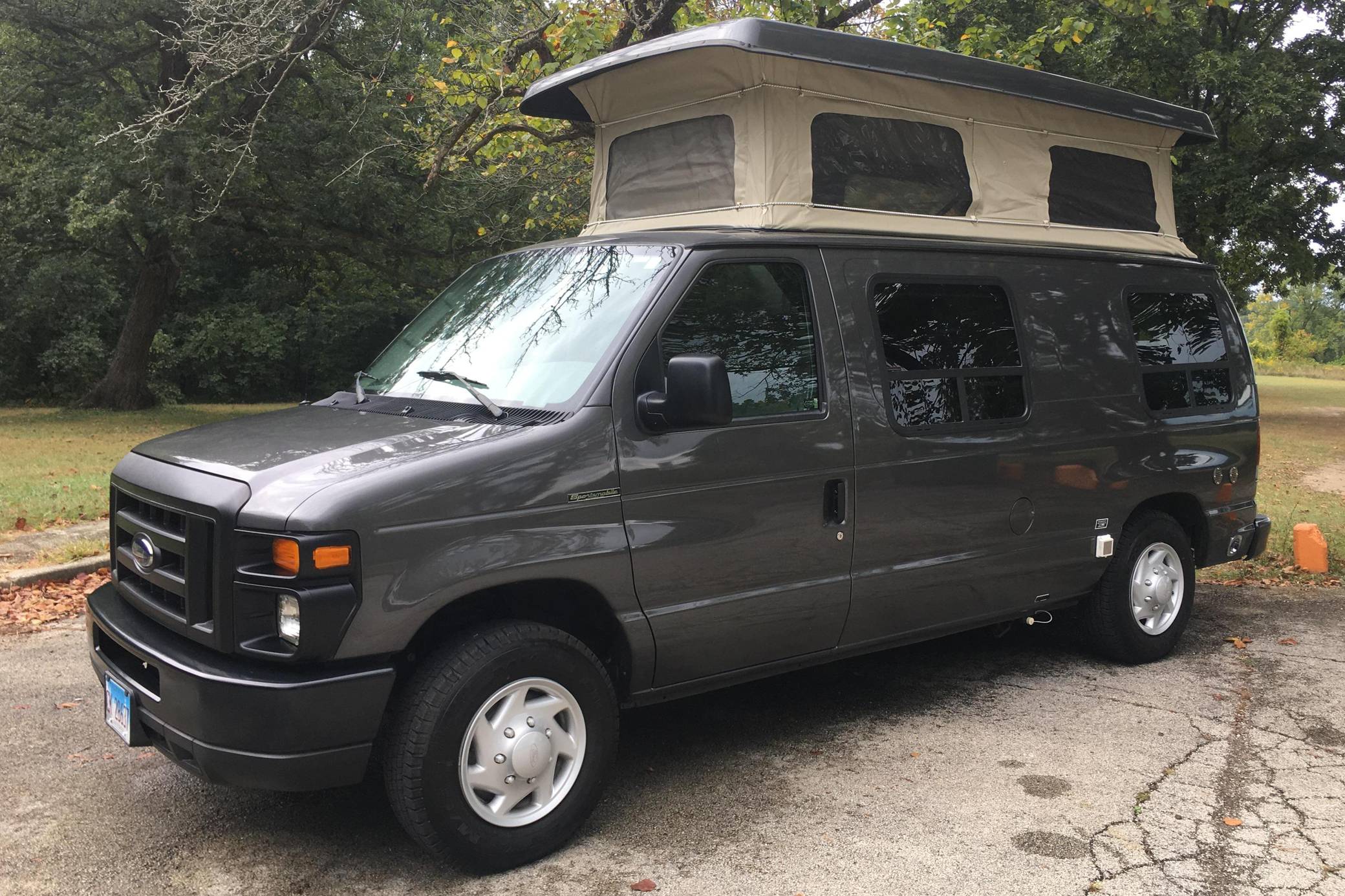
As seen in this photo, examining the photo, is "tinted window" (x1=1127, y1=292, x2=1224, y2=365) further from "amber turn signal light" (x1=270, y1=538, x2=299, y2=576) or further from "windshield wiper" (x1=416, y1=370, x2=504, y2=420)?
"amber turn signal light" (x1=270, y1=538, x2=299, y2=576)

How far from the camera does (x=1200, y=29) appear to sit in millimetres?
23984

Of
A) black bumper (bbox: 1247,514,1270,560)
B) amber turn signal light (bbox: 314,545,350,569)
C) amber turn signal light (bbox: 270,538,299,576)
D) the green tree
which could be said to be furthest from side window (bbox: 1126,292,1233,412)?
the green tree

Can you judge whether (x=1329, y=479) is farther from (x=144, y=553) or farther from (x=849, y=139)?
(x=144, y=553)

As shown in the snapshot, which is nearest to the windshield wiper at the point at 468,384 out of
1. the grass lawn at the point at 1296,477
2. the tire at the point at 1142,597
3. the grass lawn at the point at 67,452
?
the grass lawn at the point at 67,452

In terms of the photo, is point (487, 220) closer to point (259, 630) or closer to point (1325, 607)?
point (1325, 607)

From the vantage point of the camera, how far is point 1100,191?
637 centimetres

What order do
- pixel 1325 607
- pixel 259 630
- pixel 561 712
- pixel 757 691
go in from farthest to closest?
pixel 1325 607, pixel 757 691, pixel 561 712, pixel 259 630

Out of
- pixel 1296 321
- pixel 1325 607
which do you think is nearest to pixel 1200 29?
pixel 1325 607

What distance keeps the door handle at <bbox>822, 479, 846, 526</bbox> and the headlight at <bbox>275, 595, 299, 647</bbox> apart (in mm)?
2127

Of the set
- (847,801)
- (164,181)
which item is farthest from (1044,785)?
(164,181)

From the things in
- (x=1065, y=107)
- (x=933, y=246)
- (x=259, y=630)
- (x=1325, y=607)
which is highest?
(x=1065, y=107)

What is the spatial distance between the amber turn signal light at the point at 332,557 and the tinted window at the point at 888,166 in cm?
267

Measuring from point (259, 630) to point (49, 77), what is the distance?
22.5 metres

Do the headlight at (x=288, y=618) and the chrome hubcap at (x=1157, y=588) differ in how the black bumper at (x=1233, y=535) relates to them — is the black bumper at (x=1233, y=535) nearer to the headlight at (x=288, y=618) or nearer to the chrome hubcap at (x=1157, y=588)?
the chrome hubcap at (x=1157, y=588)
